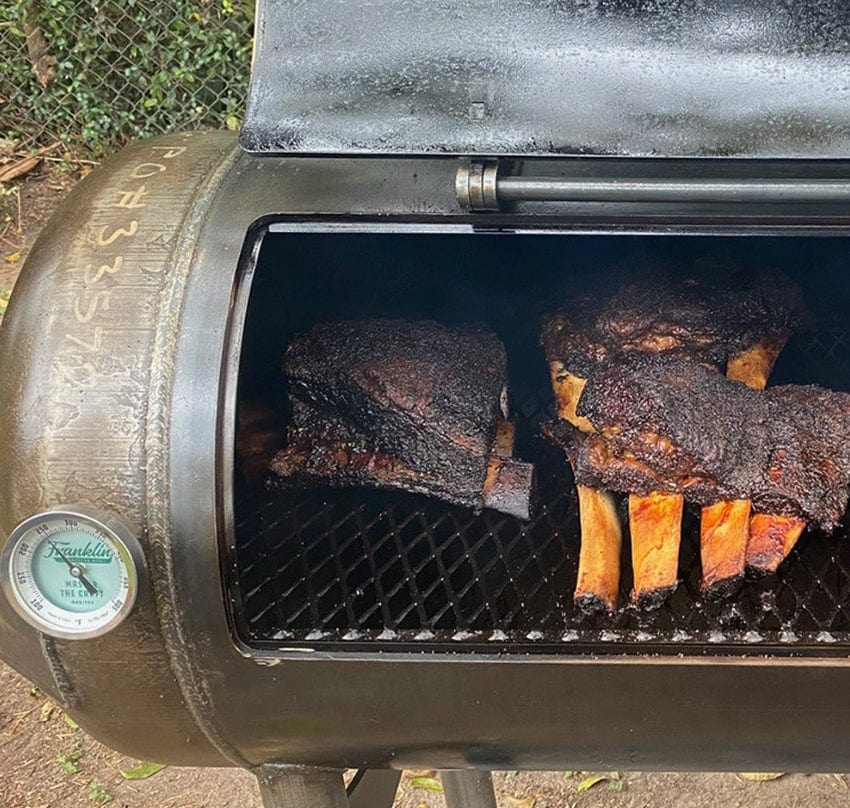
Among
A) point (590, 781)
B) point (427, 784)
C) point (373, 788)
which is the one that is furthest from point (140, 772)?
point (590, 781)

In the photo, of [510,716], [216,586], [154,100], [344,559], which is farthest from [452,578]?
[154,100]

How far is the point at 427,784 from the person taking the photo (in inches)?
99.9

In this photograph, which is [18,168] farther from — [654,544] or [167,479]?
[654,544]

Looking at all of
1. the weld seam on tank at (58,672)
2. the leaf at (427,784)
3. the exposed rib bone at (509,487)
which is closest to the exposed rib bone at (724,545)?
the exposed rib bone at (509,487)

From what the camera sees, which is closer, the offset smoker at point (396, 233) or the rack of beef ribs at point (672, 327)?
the offset smoker at point (396, 233)

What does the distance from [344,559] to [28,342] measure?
23.7 inches

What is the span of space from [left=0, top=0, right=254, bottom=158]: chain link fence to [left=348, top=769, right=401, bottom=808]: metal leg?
358 cm

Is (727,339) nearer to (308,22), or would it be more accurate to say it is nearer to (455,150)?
(455,150)

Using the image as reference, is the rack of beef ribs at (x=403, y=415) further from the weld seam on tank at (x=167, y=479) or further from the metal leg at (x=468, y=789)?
the metal leg at (x=468, y=789)

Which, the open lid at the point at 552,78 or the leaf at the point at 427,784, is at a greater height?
the open lid at the point at 552,78

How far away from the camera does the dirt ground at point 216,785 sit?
2.44 meters

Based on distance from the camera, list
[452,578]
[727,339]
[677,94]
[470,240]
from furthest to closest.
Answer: [470,240] < [727,339] < [452,578] < [677,94]

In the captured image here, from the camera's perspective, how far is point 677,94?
1.14 meters

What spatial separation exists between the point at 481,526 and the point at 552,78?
30.5 inches
